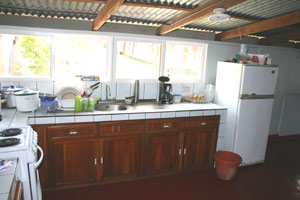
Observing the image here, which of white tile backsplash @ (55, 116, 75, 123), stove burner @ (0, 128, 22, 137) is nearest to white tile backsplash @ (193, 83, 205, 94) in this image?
white tile backsplash @ (55, 116, 75, 123)

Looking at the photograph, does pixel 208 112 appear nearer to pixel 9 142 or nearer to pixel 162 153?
pixel 162 153

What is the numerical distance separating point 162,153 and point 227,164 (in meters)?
0.88

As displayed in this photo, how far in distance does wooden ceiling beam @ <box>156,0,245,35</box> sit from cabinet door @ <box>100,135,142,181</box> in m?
1.57

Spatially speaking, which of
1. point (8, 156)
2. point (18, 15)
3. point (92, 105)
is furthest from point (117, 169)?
point (18, 15)

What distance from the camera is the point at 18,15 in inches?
112

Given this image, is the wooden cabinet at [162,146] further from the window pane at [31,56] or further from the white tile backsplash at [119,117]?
the window pane at [31,56]

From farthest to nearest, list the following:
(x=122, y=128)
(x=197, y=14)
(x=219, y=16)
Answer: (x=122, y=128)
(x=197, y=14)
(x=219, y=16)

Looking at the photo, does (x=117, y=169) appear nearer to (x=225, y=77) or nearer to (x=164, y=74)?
(x=164, y=74)

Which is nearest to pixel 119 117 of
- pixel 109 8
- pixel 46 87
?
pixel 46 87

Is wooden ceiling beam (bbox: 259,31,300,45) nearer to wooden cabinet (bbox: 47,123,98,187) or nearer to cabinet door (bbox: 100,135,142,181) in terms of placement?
cabinet door (bbox: 100,135,142,181)

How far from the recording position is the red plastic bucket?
123 inches

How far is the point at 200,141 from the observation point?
11.0ft

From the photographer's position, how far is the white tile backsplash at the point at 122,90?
3468mm

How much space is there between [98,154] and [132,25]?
1.89 metres
